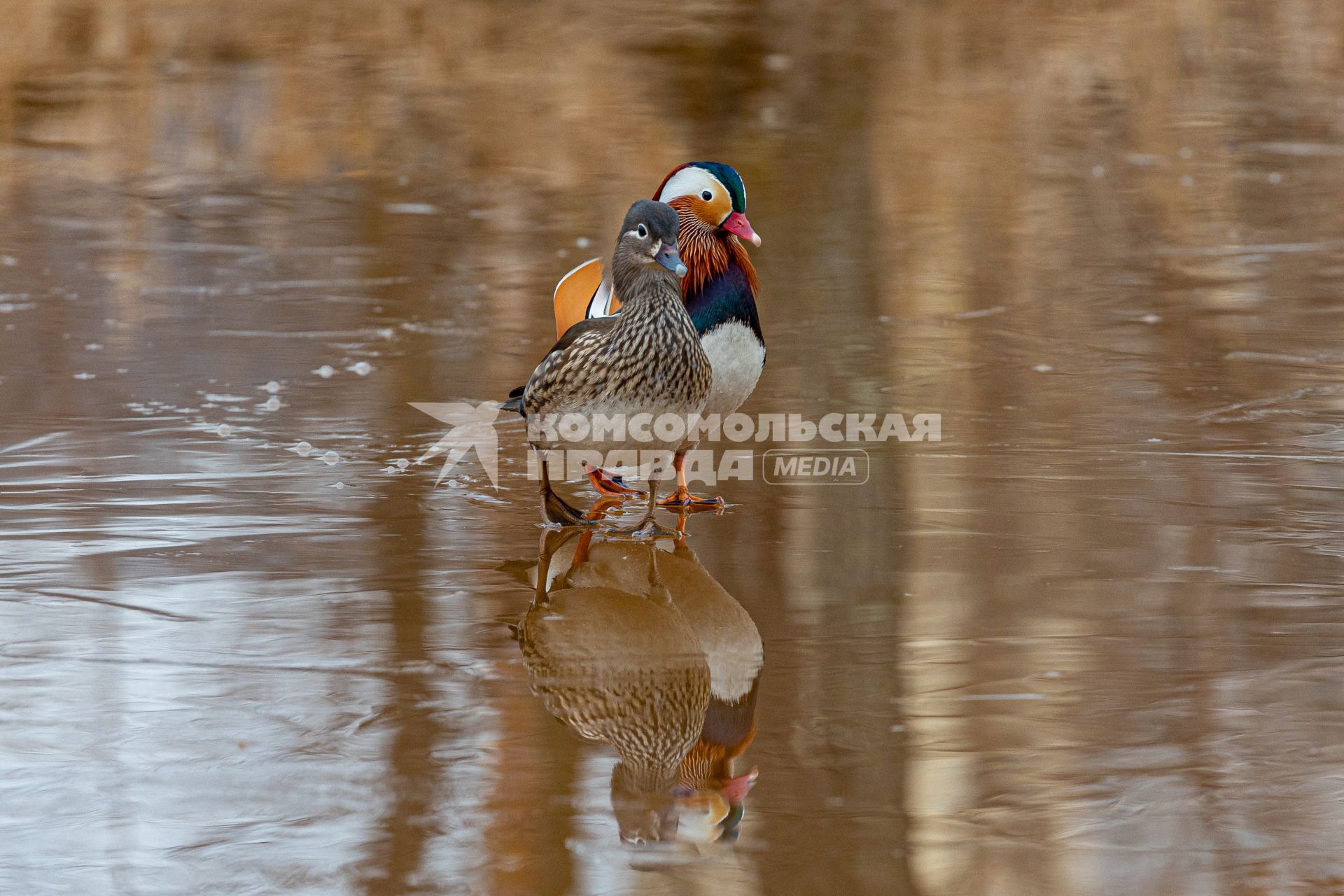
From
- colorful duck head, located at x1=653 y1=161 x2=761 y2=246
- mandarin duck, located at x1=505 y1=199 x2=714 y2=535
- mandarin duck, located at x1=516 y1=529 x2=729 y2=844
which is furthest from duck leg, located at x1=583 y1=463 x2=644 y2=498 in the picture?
colorful duck head, located at x1=653 y1=161 x2=761 y2=246

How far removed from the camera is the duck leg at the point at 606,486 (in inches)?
215

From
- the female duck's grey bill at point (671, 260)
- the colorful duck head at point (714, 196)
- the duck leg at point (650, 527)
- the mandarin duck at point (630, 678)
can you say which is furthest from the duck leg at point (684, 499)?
the female duck's grey bill at point (671, 260)

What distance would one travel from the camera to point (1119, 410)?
6.29 metres

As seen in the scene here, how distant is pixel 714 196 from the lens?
17.0ft

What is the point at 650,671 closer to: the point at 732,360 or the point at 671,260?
the point at 671,260

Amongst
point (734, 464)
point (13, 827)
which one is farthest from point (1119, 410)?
point (13, 827)

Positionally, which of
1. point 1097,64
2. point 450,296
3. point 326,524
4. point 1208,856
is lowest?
point 1208,856

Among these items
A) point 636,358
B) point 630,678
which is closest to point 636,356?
point 636,358

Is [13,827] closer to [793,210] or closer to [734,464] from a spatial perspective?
[734,464]

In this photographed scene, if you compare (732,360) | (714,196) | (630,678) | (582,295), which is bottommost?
(630,678)

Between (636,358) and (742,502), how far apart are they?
3.17 feet

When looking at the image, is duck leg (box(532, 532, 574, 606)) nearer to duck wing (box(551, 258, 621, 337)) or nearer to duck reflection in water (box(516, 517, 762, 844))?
duck reflection in water (box(516, 517, 762, 844))

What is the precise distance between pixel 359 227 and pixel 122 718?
668 centimetres

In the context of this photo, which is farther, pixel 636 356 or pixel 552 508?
pixel 552 508
